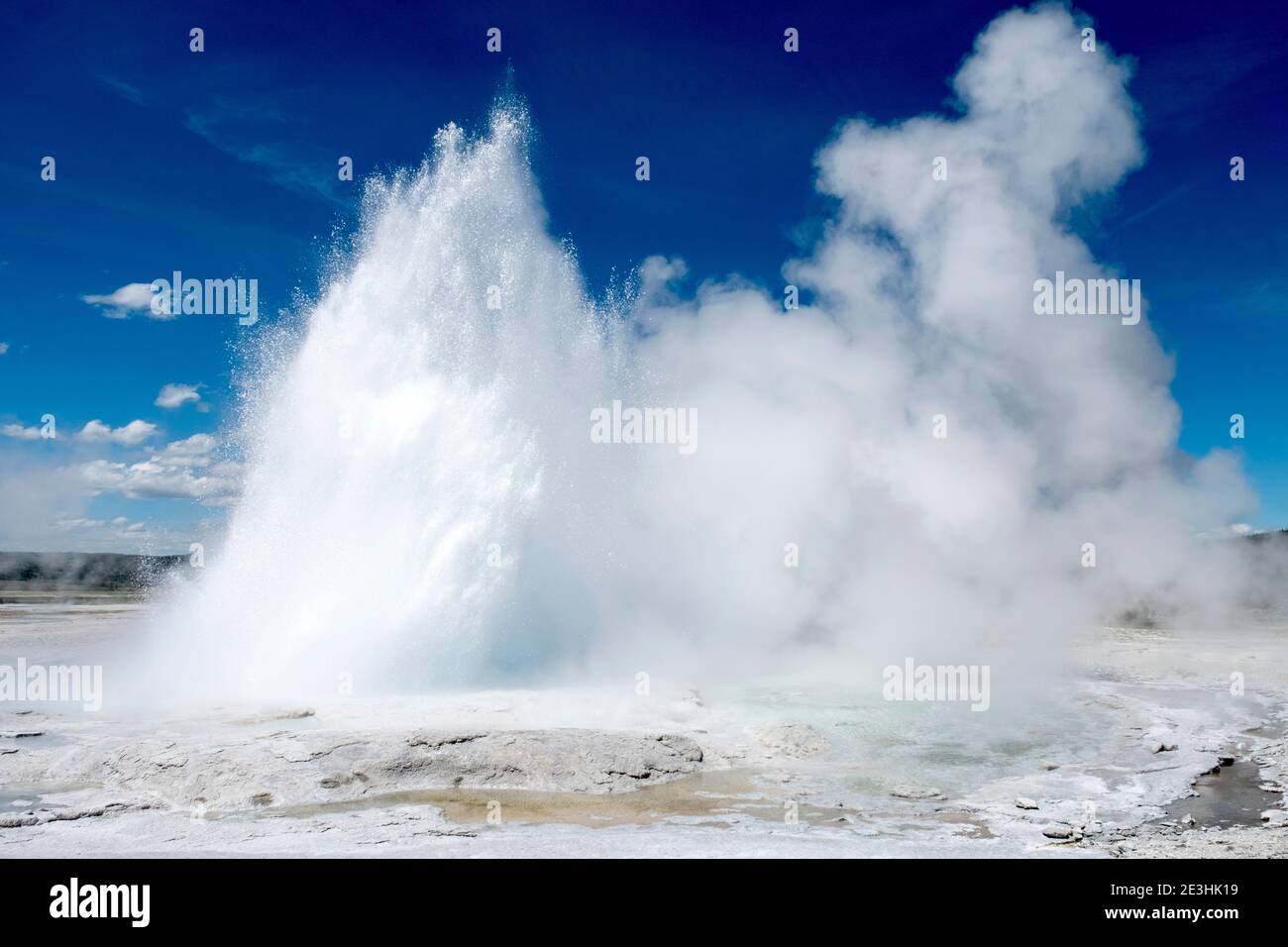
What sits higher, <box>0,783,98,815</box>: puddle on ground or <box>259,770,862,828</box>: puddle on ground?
<box>0,783,98,815</box>: puddle on ground

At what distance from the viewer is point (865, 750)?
1062 cm

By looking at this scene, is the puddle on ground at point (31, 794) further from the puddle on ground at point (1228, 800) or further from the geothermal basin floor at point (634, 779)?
the puddle on ground at point (1228, 800)

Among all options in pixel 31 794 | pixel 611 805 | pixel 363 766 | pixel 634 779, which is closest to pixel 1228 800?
pixel 634 779

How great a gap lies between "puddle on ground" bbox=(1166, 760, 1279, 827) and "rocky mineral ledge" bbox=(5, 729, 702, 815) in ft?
16.1

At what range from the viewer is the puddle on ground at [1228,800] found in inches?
310

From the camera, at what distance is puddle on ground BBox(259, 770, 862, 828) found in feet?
26.0

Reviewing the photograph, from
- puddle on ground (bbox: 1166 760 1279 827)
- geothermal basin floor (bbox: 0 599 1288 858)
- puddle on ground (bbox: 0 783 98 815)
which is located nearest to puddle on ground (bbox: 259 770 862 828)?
geothermal basin floor (bbox: 0 599 1288 858)

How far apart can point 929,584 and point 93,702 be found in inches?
754

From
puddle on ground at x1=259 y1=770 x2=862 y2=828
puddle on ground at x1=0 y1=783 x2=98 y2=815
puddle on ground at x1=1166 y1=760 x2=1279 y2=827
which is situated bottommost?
puddle on ground at x1=1166 y1=760 x2=1279 y2=827

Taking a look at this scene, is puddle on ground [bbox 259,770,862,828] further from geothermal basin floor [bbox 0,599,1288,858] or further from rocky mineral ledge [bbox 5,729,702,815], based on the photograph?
rocky mineral ledge [bbox 5,729,702,815]

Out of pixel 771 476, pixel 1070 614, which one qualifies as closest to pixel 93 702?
pixel 771 476

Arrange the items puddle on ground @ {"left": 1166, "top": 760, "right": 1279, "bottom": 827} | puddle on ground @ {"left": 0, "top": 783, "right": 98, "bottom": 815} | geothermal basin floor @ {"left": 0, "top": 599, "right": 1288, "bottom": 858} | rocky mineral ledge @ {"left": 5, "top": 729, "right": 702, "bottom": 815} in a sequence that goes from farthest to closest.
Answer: rocky mineral ledge @ {"left": 5, "top": 729, "right": 702, "bottom": 815}, puddle on ground @ {"left": 0, "top": 783, "right": 98, "bottom": 815}, puddle on ground @ {"left": 1166, "top": 760, "right": 1279, "bottom": 827}, geothermal basin floor @ {"left": 0, "top": 599, "right": 1288, "bottom": 858}

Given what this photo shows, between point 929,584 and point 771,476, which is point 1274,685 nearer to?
point 929,584

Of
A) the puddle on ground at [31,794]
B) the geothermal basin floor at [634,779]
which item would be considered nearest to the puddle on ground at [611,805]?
the geothermal basin floor at [634,779]
